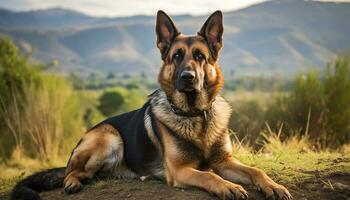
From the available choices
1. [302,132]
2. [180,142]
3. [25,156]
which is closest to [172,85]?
[180,142]

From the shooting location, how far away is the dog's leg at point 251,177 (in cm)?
429

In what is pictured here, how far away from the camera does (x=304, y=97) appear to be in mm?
11133

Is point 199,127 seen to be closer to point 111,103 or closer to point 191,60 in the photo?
point 191,60

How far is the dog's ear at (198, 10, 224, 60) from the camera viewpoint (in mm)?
5395

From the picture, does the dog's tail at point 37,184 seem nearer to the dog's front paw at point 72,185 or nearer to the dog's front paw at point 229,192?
the dog's front paw at point 72,185

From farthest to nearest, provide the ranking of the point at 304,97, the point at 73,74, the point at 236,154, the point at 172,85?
the point at 73,74 < the point at 304,97 < the point at 236,154 < the point at 172,85

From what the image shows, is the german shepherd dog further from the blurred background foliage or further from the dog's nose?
the blurred background foliage

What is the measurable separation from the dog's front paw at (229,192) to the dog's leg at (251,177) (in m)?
0.31

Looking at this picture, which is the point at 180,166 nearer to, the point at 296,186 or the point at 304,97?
the point at 296,186

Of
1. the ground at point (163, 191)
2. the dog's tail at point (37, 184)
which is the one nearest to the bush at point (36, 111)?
the dog's tail at point (37, 184)

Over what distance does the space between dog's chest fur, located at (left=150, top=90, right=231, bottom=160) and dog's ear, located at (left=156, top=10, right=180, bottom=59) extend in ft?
2.31

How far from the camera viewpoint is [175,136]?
199 inches

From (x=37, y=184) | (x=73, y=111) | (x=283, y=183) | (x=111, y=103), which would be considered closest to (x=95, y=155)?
(x=37, y=184)

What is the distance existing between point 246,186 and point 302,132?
617 centimetres
